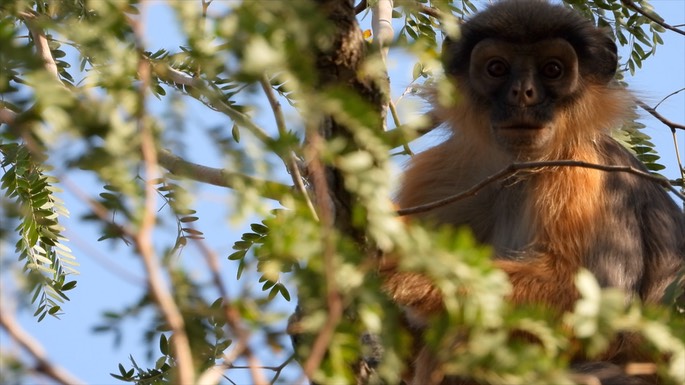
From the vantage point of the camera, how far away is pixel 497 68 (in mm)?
8391

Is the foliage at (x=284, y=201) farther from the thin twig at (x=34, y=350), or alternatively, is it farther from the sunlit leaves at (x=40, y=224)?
the sunlit leaves at (x=40, y=224)

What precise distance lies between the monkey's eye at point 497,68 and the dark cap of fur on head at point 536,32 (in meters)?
0.19

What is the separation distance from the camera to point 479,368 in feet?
10.3

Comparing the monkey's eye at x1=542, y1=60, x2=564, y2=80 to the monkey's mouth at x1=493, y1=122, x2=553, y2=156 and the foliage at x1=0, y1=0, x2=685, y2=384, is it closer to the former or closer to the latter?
the monkey's mouth at x1=493, y1=122, x2=553, y2=156

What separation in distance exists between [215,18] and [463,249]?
3.07 ft

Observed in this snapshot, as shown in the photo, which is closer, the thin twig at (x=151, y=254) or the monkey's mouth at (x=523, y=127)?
the thin twig at (x=151, y=254)

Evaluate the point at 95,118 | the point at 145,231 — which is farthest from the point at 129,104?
the point at 145,231

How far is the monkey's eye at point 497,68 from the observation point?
835 cm

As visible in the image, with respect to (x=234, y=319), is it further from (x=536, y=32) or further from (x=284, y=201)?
(x=536, y=32)

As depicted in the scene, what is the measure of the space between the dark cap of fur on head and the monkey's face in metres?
0.10

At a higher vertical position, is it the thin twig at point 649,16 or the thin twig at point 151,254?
the thin twig at point 151,254

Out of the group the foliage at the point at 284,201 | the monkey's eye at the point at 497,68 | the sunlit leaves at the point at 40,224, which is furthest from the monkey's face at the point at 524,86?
the foliage at the point at 284,201

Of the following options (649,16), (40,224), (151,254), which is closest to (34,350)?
(151,254)

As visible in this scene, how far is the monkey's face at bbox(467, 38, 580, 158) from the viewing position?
7.83 metres
